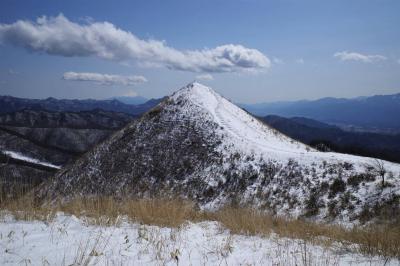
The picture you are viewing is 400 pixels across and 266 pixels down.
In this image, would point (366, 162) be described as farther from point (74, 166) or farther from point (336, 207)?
point (74, 166)

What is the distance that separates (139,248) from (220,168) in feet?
63.5

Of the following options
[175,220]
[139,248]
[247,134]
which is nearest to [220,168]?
[247,134]

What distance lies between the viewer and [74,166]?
32.5 meters

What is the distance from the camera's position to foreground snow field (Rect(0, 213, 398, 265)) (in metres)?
4.81

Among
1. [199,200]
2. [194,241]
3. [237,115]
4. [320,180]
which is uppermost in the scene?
[237,115]

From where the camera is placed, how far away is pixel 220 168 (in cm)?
2455

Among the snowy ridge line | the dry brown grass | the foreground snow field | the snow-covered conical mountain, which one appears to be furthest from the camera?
the snowy ridge line

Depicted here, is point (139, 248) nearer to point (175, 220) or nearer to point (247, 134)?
point (175, 220)

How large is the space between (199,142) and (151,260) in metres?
23.1

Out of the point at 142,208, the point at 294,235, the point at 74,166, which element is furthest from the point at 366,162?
the point at 74,166

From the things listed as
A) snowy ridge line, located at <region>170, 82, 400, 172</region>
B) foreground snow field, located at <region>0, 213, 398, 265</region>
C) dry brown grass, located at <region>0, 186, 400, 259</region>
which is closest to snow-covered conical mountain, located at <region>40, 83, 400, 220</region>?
snowy ridge line, located at <region>170, 82, 400, 172</region>

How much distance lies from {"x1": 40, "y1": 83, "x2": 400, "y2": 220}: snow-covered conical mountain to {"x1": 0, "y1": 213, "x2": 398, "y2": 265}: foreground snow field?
899 centimetres

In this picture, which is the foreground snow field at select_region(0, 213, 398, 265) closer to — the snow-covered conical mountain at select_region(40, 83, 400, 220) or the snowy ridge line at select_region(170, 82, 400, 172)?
the snow-covered conical mountain at select_region(40, 83, 400, 220)

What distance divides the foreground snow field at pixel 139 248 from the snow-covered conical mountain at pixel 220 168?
8989 millimetres
